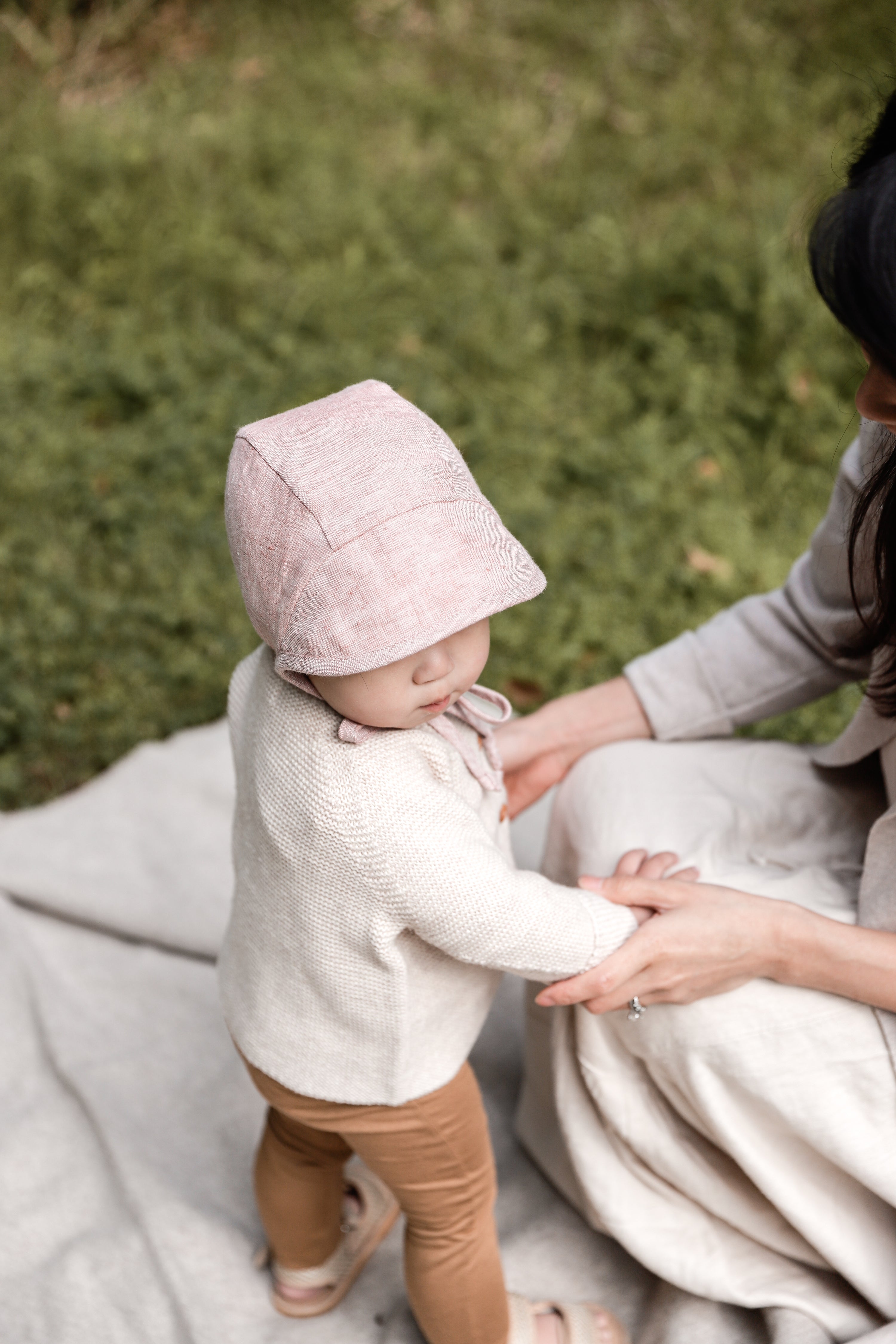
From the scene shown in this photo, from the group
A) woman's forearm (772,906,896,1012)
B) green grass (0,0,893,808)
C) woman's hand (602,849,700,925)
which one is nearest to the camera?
woman's forearm (772,906,896,1012)

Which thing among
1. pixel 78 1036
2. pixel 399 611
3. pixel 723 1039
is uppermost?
pixel 399 611

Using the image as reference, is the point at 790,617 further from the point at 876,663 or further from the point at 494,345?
the point at 494,345

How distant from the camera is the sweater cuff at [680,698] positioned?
2.06 m

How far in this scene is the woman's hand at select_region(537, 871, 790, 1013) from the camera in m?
1.50

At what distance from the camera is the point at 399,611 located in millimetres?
1236

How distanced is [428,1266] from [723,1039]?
0.49 metres

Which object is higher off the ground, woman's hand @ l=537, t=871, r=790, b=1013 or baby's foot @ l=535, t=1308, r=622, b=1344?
woman's hand @ l=537, t=871, r=790, b=1013

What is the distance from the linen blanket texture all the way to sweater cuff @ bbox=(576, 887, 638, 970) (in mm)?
599

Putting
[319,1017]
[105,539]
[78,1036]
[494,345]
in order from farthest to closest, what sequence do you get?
[494,345] < [105,539] < [78,1036] < [319,1017]

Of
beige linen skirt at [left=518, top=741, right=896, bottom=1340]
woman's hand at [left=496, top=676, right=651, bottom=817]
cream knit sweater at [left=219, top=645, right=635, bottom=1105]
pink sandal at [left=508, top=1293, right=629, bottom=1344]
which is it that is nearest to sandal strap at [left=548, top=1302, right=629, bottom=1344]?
pink sandal at [left=508, top=1293, right=629, bottom=1344]

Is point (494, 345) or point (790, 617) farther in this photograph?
point (494, 345)

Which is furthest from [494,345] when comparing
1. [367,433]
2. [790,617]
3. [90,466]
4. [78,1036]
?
[367,433]

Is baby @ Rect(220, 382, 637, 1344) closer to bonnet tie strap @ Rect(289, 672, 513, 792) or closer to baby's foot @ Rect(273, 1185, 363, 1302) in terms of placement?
bonnet tie strap @ Rect(289, 672, 513, 792)

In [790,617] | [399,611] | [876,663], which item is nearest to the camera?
[399,611]
